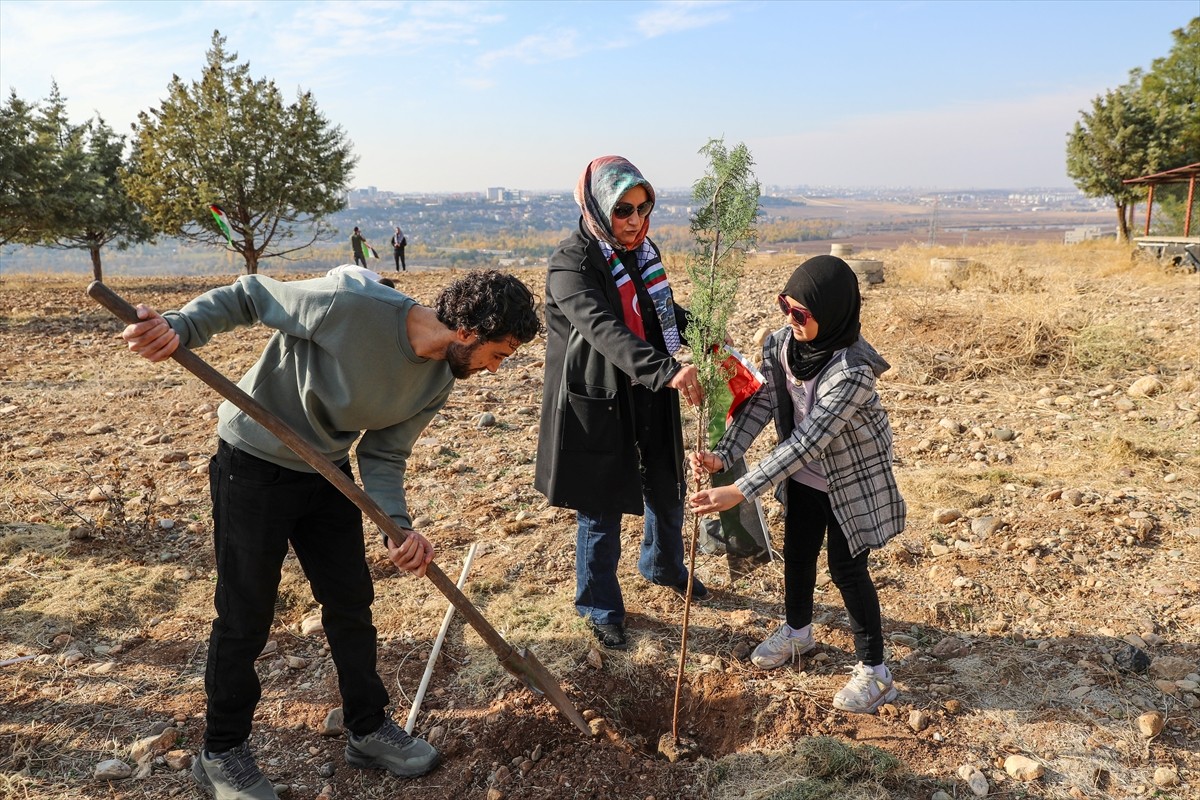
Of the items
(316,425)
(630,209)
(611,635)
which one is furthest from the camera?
(611,635)

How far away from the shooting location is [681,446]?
10.3 ft

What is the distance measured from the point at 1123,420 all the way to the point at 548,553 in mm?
4398

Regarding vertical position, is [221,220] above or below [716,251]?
above

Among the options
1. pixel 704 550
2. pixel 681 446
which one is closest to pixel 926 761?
pixel 681 446

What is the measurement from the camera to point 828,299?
95.0 inches

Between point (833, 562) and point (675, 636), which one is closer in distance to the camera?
point (833, 562)

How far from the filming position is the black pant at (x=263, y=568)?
7.46ft

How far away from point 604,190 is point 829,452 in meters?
1.19

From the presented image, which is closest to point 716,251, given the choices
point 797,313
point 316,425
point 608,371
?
point 797,313

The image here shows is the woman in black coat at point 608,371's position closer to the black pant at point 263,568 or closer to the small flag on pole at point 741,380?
the small flag on pole at point 741,380

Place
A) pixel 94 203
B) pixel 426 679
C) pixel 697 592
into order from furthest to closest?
pixel 94 203 → pixel 697 592 → pixel 426 679

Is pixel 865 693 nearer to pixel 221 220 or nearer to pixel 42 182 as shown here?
pixel 221 220

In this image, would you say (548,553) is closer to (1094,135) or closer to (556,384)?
(556,384)

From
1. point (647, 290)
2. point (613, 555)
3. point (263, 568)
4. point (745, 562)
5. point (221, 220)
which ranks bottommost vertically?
point (745, 562)
